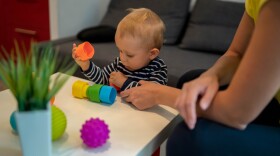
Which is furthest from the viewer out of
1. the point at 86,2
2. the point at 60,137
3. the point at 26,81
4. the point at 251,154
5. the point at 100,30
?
the point at 86,2

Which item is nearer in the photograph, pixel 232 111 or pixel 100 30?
pixel 232 111

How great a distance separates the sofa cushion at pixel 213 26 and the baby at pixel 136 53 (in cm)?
112

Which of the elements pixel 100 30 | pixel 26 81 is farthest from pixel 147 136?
pixel 100 30

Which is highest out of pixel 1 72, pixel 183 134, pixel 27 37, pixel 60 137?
pixel 1 72

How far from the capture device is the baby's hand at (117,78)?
3.75 feet

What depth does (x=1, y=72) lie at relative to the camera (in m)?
0.60

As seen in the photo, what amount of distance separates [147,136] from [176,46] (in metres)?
1.65

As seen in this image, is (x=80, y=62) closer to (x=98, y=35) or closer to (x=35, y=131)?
(x=35, y=131)

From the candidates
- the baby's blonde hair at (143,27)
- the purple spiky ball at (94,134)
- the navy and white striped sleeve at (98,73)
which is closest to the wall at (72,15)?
the navy and white striped sleeve at (98,73)

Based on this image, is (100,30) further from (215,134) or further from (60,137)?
(215,134)

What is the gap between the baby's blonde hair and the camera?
110 cm

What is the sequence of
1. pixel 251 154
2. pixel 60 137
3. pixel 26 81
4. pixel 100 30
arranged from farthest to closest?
pixel 100 30
pixel 60 137
pixel 251 154
pixel 26 81

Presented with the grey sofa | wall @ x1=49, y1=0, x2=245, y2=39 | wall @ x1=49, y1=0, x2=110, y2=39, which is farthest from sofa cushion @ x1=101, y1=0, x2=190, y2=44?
wall @ x1=49, y1=0, x2=110, y2=39

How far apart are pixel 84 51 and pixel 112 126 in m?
0.33
